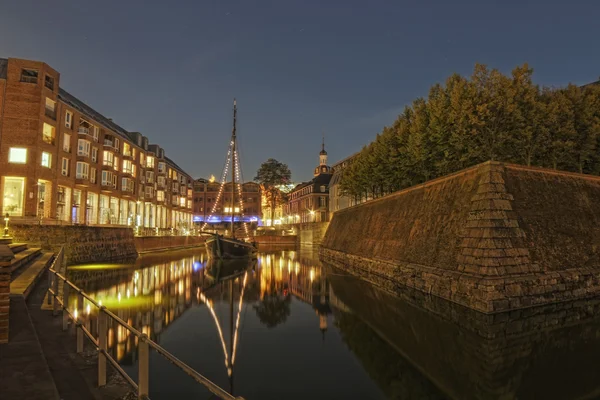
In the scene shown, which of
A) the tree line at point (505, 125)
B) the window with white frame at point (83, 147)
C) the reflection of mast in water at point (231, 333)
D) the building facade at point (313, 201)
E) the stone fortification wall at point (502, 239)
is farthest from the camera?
the building facade at point (313, 201)

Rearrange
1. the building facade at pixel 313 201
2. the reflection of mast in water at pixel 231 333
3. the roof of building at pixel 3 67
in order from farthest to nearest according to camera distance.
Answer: the building facade at pixel 313 201, the roof of building at pixel 3 67, the reflection of mast in water at pixel 231 333

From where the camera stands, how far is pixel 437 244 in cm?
2139

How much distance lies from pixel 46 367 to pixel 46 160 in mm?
45059

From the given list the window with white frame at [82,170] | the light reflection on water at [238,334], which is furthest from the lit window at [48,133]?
the light reflection on water at [238,334]

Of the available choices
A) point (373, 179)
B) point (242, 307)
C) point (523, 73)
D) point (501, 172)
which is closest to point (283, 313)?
point (242, 307)

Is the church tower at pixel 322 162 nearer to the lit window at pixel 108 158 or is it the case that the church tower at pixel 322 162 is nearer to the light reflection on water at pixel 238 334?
the lit window at pixel 108 158

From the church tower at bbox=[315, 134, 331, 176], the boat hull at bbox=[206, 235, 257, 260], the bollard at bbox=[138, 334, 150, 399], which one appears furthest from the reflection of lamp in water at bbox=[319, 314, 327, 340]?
the church tower at bbox=[315, 134, 331, 176]

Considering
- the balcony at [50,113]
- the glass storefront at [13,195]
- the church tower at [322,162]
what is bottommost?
the glass storefront at [13,195]

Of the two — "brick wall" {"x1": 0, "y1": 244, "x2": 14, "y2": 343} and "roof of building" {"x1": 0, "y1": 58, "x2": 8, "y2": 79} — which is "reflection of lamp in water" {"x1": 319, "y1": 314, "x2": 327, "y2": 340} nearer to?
"brick wall" {"x1": 0, "y1": 244, "x2": 14, "y2": 343}

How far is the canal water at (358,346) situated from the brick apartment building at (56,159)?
2601 cm

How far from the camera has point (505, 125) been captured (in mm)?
28188

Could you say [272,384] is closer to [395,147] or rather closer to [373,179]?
[395,147]

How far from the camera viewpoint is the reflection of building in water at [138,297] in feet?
45.1

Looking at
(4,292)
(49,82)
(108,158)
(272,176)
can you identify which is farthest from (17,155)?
(272,176)
